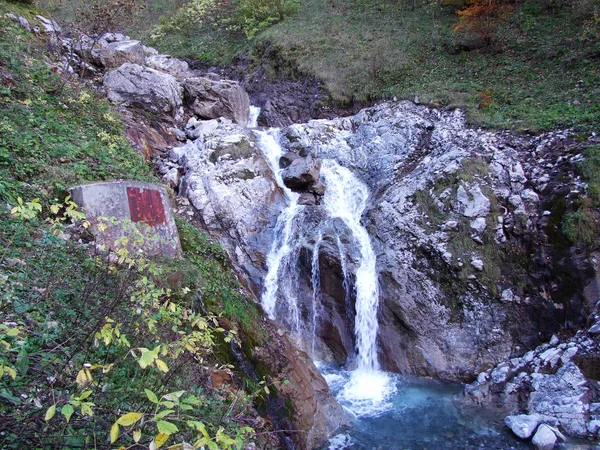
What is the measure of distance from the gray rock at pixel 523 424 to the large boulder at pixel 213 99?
1216 centimetres

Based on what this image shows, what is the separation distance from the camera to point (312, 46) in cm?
1909

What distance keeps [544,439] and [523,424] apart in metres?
0.39

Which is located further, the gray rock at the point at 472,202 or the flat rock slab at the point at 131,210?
the gray rock at the point at 472,202

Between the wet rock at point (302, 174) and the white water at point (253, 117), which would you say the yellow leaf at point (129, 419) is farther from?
the white water at point (253, 117)

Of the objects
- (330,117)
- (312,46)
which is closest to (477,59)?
(330,117)

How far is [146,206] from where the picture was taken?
6824mm

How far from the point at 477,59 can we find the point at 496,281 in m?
10.0

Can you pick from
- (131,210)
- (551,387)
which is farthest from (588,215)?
(131,210)

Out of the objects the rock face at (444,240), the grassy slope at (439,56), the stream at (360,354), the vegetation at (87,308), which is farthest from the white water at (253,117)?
the vegetation at (87,308)

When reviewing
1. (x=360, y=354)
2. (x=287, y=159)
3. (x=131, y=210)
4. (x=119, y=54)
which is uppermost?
(x=119, y=54)

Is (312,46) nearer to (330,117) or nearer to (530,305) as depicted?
(330,117)

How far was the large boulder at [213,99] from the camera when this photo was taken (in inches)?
560

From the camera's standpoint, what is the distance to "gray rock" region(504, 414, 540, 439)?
263 inches

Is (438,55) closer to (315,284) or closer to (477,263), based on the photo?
(477,263)
